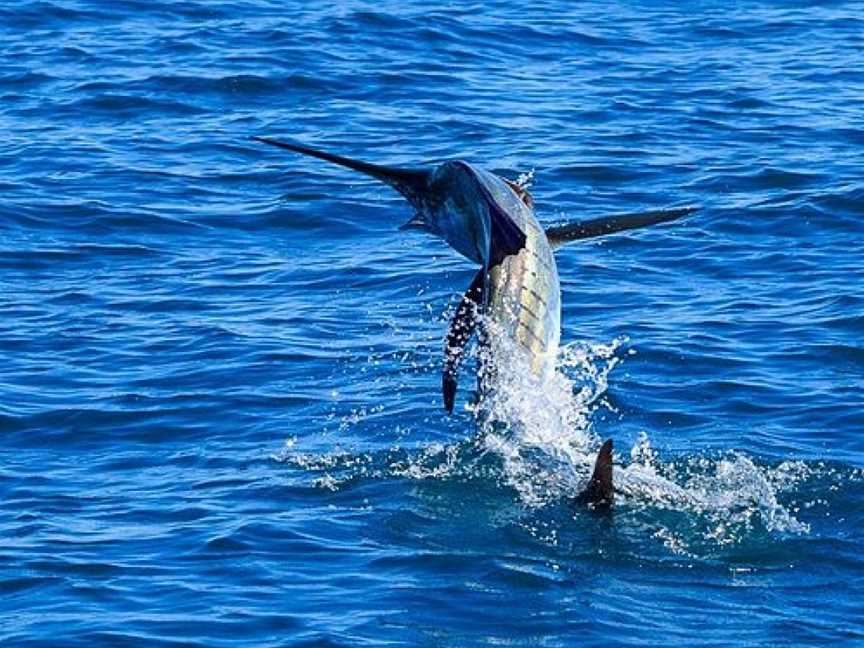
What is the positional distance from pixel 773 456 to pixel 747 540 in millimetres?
1454

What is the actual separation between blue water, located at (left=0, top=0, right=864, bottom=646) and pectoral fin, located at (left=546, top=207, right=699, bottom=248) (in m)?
0.98

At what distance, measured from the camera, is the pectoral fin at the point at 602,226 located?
9.29 metres

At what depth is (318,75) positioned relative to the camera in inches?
808

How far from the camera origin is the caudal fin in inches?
372

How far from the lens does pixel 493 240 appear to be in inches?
327

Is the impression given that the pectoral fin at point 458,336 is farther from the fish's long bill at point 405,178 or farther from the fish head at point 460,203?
the fish's long bill at point 405,178

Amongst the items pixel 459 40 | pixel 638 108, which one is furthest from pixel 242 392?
pixel 459 40

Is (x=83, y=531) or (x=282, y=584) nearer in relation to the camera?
(x=282, y=584)

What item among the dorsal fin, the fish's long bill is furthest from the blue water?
the fish's long bill

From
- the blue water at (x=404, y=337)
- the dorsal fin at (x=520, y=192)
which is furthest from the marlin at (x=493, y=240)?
the blue water at (x=404, y=337)

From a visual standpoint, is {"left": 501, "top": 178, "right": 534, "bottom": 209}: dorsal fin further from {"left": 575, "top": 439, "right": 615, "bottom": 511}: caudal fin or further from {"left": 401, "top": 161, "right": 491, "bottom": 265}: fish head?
{"left": 575, "top": 439, "right": 615, "bottom": 511}: caudal fin

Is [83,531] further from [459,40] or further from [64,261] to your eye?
[459,40]

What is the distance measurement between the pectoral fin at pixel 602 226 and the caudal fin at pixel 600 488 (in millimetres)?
933

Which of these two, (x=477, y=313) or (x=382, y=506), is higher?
(x=477, y=313)
